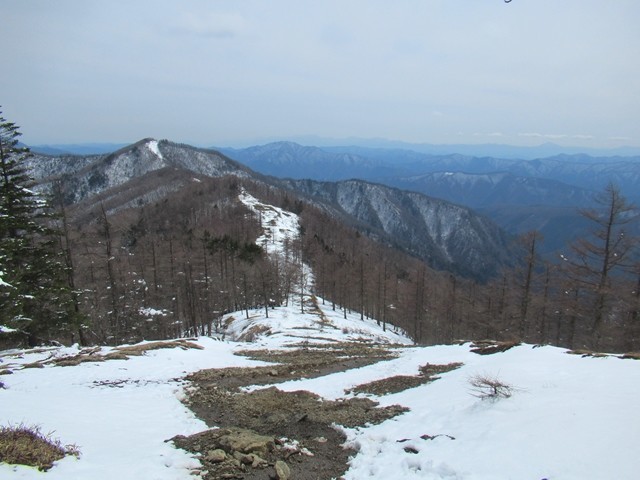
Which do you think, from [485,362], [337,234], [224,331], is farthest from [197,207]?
[485,362]

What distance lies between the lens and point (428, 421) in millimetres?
9453

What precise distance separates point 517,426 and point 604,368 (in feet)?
16.4

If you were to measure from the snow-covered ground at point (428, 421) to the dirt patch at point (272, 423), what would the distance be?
1.51 ft

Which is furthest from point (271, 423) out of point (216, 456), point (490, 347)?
point (490, 347)

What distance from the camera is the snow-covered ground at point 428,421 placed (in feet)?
21.5

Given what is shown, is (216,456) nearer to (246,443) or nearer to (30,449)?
(246,443)

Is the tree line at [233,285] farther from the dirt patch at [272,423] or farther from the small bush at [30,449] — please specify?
the small bush at [30,449]

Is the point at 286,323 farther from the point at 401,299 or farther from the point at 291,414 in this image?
the point at 291,414

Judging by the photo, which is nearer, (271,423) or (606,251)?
(271,423)

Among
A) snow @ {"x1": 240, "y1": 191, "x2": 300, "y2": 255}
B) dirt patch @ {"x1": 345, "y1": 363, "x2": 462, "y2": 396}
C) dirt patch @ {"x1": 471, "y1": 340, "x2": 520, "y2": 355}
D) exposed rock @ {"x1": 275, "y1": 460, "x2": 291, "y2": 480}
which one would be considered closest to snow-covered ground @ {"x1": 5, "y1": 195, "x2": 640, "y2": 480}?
dirt patch @ {"x1": 345, "y1": 363, "x2": 462, "y2": 396}

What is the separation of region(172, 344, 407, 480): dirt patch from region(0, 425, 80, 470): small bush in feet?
8.04

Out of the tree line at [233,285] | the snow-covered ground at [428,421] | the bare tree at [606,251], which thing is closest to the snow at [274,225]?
the tree line at [233,285]

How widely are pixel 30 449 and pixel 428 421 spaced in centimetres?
848

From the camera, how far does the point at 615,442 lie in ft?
21.7
